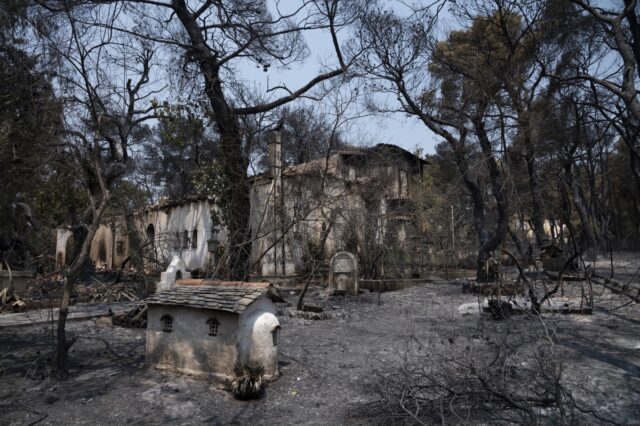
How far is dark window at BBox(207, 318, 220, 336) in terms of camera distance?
253 inches

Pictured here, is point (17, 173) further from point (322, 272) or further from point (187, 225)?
point (187, 225)

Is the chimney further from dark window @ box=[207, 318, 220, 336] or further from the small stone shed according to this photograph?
dark window @ box=[207, 318, 220, 336]

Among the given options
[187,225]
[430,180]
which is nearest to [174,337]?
[187,225]

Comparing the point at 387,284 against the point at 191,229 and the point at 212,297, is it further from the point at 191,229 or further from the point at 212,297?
the point at 191,229

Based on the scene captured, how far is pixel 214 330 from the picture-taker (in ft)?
21.2

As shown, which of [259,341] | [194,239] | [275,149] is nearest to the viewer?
[259,341]

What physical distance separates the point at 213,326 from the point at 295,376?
1.36m

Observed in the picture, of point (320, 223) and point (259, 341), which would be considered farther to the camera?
point (320, 223)

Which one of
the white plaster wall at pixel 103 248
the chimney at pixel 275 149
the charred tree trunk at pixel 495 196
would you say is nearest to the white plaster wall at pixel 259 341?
the charred tree trunk at pixel 495 196

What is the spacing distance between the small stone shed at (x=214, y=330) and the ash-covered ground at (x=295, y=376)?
0.23m

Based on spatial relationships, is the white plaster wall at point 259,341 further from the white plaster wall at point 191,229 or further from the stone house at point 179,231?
the white plaster wall at point 191,229

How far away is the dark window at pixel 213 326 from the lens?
6.43 metres

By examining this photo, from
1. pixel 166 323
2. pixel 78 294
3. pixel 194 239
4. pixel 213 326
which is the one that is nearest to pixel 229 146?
pixel 78 294

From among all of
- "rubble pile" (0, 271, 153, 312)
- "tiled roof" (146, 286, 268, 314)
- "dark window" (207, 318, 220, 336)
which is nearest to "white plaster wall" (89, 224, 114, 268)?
"rubble pile" (0, 271, 153, 312)
